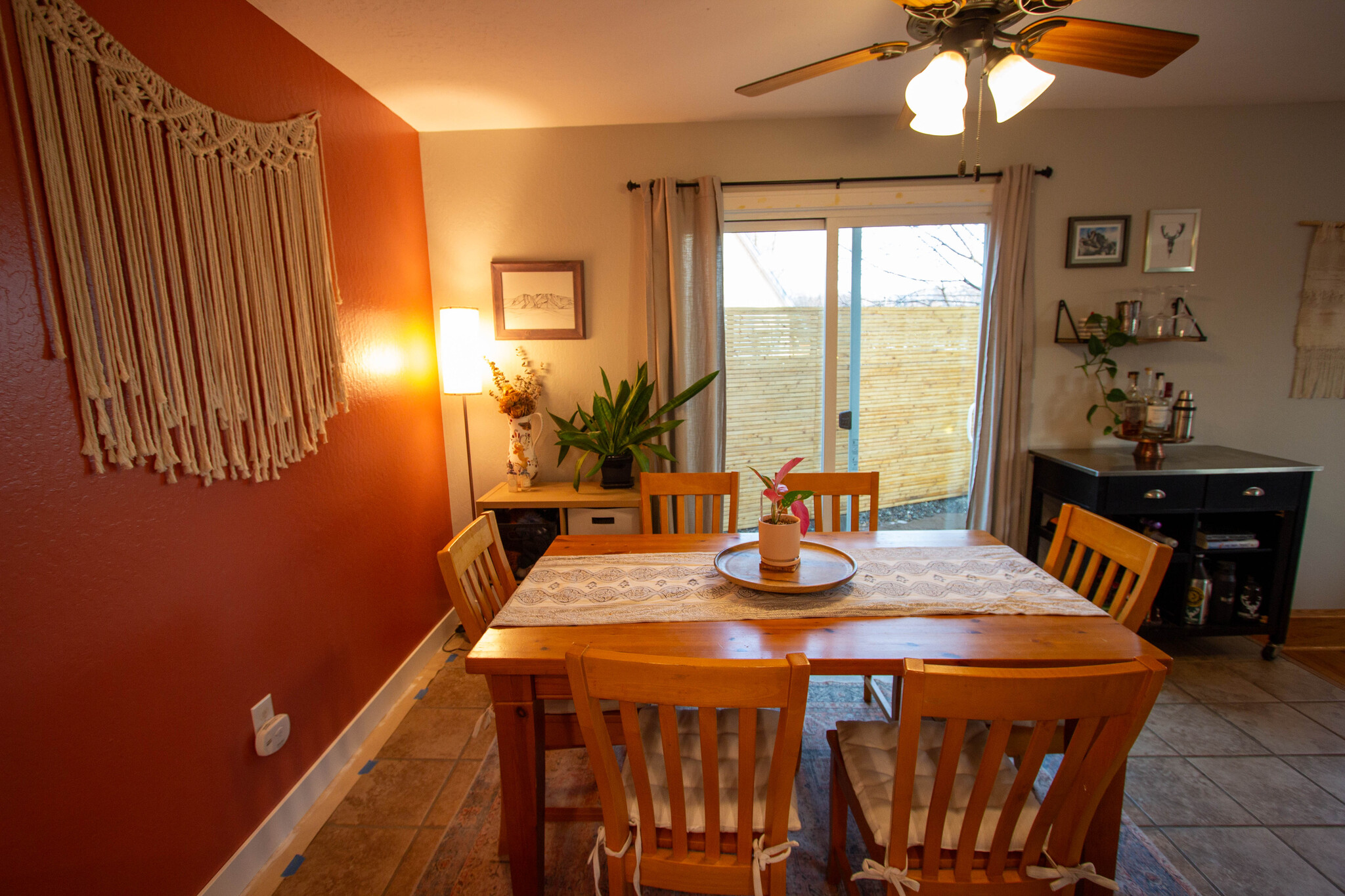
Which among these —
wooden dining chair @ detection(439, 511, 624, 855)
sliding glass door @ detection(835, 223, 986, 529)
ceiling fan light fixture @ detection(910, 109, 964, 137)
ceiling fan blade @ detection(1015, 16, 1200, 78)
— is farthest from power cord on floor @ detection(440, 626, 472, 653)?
ceiling fan blade @ detection(1015, 16, 1200, 78)

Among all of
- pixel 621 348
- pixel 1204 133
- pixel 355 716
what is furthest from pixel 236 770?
pixel 1204 133

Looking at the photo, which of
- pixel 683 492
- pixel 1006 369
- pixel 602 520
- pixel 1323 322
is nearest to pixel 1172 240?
pixel 1323 322

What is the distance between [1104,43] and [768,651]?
1665mm

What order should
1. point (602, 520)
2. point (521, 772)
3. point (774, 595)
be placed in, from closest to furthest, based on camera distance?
point (521, 772) → point (774, 595) → point (602, 520)

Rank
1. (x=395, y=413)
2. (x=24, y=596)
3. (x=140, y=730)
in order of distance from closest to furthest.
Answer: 1. (x=24, y=596)
2. (x=140, y=730)
3. (x=395, y=413)

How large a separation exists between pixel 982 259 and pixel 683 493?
6.55 feet

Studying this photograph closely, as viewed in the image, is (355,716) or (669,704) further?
(355,716)

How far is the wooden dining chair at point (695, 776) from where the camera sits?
Answer: 91cm

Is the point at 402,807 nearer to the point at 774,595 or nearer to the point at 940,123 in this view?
the point at 774,595

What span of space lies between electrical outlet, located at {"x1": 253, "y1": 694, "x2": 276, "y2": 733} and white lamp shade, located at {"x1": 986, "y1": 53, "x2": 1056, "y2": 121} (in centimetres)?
253

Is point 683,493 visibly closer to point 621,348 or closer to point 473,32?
point 621,348

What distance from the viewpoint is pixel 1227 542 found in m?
2.50

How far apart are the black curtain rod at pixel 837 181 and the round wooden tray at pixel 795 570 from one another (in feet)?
6.10

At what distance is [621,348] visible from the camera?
2.97m
